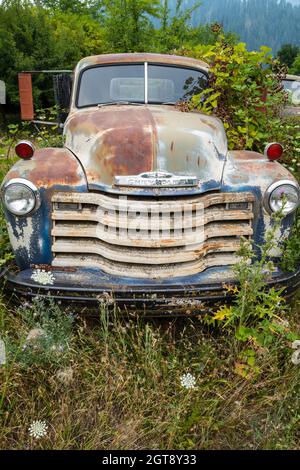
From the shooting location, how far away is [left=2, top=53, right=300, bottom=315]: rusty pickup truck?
264 cm

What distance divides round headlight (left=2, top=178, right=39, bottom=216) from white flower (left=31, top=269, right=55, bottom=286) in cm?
45

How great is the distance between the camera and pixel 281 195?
2887mm

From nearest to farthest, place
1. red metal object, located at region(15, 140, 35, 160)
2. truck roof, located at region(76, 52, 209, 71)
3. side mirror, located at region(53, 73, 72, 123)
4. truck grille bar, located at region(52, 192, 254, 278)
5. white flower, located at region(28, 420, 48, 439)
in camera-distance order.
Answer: white flower, located at region(28, 420, 48, 439), truck grille bar, located at region(52, 192, 254, 278), red metal object, located at region(15, 140, 35, 160), truck roof, located at region(76, 52, 209, 71), side mirror, located at region(53, 73, 72, 123)

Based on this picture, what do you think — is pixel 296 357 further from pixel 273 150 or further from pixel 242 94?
pixel 242 94

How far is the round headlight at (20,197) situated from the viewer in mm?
2766

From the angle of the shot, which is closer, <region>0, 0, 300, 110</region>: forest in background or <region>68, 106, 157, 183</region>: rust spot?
<region>68, 106, 157, 183</region>: rust spot

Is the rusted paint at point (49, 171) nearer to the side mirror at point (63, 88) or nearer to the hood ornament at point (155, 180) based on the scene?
the hood ornament at point (155, 180)

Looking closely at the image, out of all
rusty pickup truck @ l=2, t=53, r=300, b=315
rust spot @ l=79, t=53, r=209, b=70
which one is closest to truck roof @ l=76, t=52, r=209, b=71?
rust spot @ l=79, t=53, r=209, b=70

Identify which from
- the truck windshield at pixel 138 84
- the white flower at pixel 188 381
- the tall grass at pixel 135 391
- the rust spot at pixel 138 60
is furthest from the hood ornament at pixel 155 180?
the rust spot at pixel 138 60

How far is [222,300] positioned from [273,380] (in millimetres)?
572

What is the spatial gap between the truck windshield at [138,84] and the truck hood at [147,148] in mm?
865

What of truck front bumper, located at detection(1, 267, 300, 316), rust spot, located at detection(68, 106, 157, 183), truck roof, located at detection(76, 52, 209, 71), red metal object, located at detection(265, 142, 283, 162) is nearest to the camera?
truck front bumper, located at detection(1, 267, 300, 316)

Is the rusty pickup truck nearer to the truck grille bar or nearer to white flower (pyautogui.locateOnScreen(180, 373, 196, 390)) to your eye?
the truck grille bar
